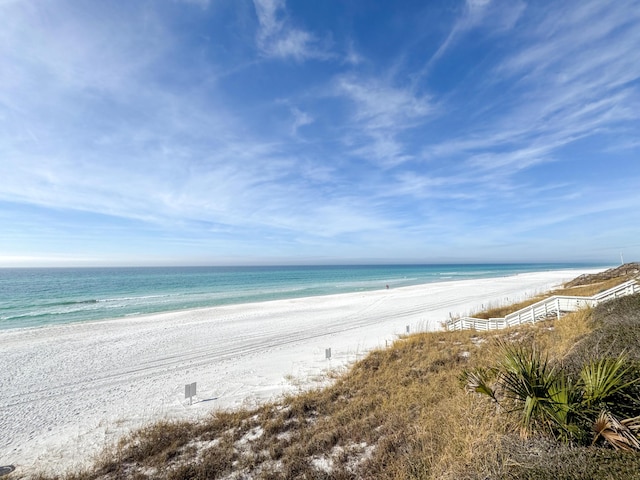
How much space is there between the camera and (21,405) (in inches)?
406

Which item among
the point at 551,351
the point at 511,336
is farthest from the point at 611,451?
the point at 511,336

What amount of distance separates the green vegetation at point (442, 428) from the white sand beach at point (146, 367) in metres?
1.84

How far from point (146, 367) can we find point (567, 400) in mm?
15582

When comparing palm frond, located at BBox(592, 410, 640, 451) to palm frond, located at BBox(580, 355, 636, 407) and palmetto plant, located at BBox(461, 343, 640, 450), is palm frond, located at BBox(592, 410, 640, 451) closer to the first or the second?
palmetto plant, located at BBox(461, 343, 640, 450)

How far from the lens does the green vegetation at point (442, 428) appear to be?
3598mm

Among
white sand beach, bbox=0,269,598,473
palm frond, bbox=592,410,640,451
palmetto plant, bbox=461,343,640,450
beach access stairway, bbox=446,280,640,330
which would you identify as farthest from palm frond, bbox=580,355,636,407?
beach access stairway, bbox=446,280,640,330

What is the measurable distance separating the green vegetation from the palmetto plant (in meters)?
0.01

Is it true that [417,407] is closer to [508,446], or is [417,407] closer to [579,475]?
[508,446]

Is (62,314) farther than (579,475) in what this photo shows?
Yes

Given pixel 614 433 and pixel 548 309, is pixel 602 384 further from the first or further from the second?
pixel 548 309

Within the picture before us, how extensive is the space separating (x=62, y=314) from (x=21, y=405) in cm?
2346

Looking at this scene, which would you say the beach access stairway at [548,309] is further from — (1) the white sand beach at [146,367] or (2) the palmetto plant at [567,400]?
(2) the palmetto plant at [567,400]

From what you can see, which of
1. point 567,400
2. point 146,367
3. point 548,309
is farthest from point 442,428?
point 548,309

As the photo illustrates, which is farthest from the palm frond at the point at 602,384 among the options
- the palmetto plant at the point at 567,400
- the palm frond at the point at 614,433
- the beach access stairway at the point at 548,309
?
the beach access stairway at the point at 548,309
